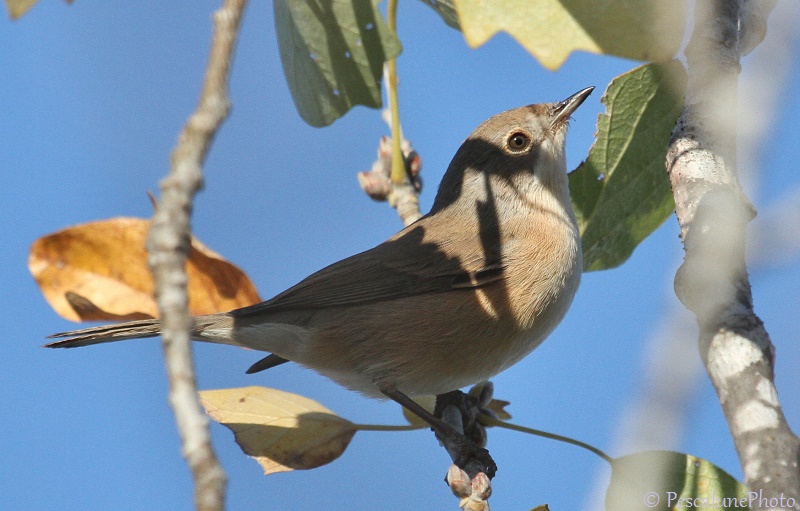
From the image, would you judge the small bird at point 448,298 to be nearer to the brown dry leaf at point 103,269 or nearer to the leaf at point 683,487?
the brown dry leaf at point 103,269

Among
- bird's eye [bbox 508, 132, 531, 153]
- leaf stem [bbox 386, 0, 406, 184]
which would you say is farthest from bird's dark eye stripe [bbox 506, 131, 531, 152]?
leaf stem [bbox 386, 0, 406, 184]

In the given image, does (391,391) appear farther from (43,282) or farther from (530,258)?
(43,282)

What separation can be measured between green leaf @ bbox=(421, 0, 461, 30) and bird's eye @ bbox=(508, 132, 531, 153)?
0.83m

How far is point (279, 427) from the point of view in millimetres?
3248

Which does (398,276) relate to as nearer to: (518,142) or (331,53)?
(518,142)

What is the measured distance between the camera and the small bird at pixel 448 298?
3.57 metres

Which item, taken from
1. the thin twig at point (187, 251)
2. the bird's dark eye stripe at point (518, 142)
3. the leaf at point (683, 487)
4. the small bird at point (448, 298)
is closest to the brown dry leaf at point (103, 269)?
the small bird at point (448, 298)

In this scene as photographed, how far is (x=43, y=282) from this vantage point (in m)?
3.27

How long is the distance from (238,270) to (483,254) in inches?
47.2

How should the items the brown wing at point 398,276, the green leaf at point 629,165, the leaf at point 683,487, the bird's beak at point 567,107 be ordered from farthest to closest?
the bird's beak at point 567,107 < the brown wing at point 398,276 < the green leaf at point 629,165 < the leaf at point 683,487

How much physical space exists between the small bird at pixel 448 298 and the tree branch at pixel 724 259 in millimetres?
1390

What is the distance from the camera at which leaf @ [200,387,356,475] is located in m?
3.19

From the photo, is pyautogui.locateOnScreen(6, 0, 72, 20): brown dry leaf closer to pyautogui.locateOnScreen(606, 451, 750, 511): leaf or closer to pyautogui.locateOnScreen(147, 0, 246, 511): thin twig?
pyautogui.locateOnScreen(147, 0, 246, 511): thin twig

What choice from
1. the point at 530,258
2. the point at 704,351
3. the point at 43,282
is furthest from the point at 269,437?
the point at 704,351
